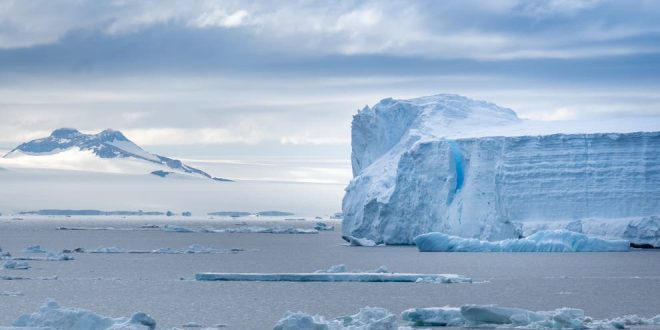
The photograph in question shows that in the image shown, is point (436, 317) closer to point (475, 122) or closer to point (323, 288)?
point (323, 288)

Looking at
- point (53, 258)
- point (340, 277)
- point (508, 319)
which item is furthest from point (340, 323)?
point (53, 258)

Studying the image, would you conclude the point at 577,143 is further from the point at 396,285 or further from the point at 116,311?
the point at 116,311

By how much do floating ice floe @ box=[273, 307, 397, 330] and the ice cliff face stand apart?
28.0 metres

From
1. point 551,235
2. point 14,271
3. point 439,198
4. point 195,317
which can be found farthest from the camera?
point 439,198

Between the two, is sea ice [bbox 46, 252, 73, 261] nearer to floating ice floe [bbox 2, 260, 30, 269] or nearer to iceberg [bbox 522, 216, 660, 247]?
floating ice floe [bbox 2, 260, 30, 269]

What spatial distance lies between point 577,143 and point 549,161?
126 cm

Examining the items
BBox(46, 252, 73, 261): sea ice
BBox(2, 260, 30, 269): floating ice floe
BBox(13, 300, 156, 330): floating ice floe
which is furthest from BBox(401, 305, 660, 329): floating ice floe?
BBox(46, 252, 73, 261): sea ice

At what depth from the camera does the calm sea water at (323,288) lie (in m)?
26.3

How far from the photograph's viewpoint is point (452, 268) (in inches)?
1617

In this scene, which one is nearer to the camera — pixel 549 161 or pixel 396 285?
pixel 396 285

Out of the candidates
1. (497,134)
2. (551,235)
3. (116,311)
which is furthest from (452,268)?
(116,311)

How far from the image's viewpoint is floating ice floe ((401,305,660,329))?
20.8m

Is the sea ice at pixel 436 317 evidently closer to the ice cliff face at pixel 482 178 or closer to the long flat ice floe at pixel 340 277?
the long flat ice floe at pixel 340 277

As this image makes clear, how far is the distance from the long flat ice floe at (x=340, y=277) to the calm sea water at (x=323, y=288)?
0.73 ft
